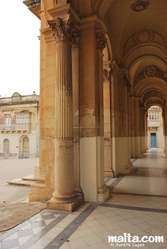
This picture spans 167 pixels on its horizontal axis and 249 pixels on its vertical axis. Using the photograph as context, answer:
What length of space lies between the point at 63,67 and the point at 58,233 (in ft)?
12.5

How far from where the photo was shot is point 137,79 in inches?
667

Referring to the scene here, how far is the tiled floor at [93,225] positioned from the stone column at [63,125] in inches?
16.8

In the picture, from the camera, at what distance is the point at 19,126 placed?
35.8 m

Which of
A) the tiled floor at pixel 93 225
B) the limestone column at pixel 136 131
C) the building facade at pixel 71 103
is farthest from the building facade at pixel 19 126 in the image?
the tiled floor at pixel 93 225

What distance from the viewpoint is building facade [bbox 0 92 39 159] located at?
35.7m

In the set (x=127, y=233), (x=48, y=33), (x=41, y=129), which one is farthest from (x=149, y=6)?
(x=127, y=233)

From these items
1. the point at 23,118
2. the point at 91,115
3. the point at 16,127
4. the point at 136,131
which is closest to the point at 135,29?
the point at 91,115

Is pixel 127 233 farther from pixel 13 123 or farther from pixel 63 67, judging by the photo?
pixel 13 123

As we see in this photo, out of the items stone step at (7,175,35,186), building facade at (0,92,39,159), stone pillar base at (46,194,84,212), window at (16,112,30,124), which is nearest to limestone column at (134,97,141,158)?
stone step at (7,175,35,186)

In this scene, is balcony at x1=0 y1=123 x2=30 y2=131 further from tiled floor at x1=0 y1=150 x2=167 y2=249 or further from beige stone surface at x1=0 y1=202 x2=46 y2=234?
tiled floor at x1=0 y1=150 x2=167 y2=249

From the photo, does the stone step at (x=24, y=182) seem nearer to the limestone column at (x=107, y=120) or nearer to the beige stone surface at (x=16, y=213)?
the limestone column at (x=107, y=120)

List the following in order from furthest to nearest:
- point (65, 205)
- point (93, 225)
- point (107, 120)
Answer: point (107, 120) → point (65, 205) → point (93, 225)

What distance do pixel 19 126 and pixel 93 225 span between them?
33507 mm

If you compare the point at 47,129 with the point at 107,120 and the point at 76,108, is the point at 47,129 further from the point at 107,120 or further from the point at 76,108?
the point at 107,120
